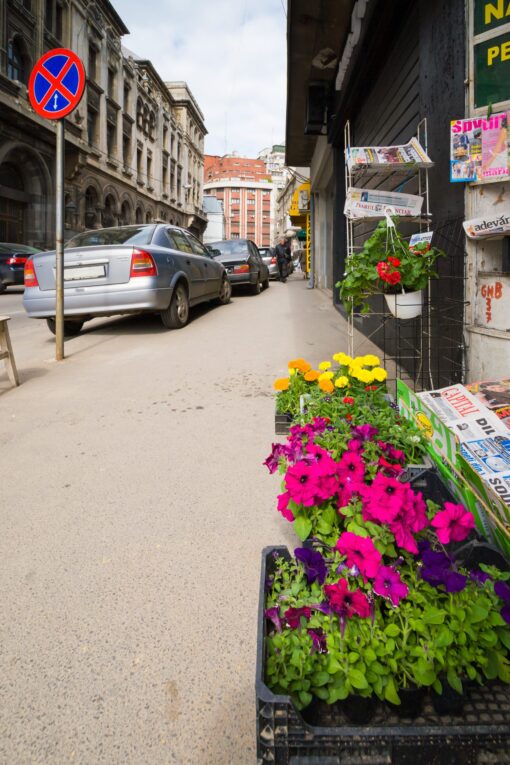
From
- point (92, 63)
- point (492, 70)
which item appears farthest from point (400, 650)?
point (92, 63)

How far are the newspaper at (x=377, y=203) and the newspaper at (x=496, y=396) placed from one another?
1682 mm

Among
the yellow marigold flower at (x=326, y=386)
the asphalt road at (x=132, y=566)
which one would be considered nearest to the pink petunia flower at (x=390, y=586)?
the asphalt road at (x=132, y=566)

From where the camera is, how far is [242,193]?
103 m

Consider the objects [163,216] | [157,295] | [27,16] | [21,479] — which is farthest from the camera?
[163,216]

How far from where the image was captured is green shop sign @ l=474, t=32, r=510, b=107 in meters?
2.83

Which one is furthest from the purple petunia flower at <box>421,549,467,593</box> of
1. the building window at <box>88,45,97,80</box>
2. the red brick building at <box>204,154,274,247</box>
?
the red brick building at <box>204,154,274,247</box>

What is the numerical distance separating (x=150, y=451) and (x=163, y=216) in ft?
157

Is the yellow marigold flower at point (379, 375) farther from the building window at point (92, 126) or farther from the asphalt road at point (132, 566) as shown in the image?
the building window at point (92, 126)

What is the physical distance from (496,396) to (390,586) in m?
1.36

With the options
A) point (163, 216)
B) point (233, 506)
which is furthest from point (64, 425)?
point (163, 216)

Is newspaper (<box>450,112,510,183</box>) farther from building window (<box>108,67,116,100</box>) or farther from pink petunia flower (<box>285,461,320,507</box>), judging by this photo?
building window (<box>108,67,116,100</box>)

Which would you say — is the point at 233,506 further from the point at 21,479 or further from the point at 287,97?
the point at 287,97

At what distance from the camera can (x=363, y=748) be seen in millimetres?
922

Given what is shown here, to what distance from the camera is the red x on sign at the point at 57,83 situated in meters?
5.21
